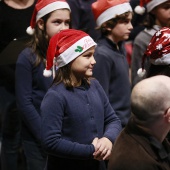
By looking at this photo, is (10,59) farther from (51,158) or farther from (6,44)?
(51,158)

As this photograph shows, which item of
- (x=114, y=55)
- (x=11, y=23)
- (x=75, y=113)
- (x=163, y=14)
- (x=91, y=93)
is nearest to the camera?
(x=75, y=113)

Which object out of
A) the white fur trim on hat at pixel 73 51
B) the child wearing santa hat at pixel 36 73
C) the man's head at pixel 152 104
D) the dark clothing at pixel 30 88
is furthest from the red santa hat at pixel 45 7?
the man's head at pixel 152 104

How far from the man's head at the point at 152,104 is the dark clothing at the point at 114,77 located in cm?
106

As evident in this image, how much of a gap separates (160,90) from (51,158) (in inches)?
34.3

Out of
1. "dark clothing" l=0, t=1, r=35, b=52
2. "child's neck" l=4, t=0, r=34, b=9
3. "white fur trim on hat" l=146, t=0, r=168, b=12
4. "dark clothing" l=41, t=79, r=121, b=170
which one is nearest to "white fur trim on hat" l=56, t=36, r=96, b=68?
"dark clothing" l=41, t=79, r=121, b=170

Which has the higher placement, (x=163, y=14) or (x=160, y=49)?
(x=160, y=49)

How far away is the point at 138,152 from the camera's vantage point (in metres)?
2.38

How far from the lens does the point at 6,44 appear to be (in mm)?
3900

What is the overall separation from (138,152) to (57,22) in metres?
1.40

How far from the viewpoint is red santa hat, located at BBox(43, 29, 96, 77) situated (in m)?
3.02

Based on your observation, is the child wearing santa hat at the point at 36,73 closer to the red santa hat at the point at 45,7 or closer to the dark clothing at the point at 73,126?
the red santa hat at the point at 45,7

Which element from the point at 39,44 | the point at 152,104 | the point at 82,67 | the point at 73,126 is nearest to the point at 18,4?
the point at 39,44

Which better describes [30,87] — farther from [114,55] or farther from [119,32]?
[119,32]

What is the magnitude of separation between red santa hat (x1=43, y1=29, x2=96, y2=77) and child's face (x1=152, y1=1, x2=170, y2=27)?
1.11 m
